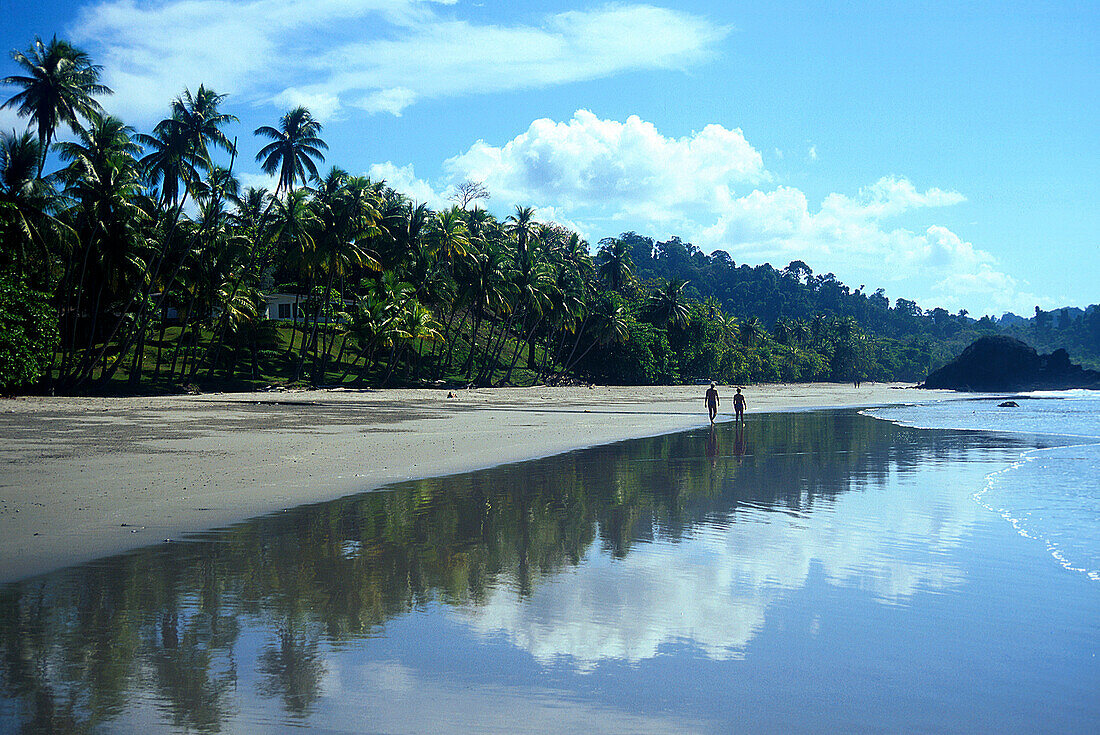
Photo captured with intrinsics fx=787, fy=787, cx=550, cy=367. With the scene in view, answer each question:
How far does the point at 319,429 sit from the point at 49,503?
12087mm

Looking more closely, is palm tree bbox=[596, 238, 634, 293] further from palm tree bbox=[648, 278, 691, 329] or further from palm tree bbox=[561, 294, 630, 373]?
palm tree bbox=[561, 294, 630, 373]

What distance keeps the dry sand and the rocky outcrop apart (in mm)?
89752

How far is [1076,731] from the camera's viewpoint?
13.3ft

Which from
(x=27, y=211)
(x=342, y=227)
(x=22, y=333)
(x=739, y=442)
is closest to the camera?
(x=739, y=442)

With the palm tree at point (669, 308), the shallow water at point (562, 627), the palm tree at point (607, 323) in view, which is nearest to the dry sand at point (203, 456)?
the shallow water at point (562, 627)

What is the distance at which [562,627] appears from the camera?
563cm

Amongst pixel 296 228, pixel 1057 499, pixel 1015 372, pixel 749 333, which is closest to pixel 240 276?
pixel 296 228

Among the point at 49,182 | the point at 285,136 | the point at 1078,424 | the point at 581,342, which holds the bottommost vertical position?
the point at 1078,424

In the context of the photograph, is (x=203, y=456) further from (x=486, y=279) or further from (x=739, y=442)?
(x=486, y=279)

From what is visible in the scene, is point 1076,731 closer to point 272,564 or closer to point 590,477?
point 272,564

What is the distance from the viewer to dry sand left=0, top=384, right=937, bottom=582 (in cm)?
876

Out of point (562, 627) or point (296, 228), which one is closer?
point (562, 627)

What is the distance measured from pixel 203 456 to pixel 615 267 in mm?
76663

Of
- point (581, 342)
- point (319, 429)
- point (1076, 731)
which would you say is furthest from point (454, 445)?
point (581, 342)
